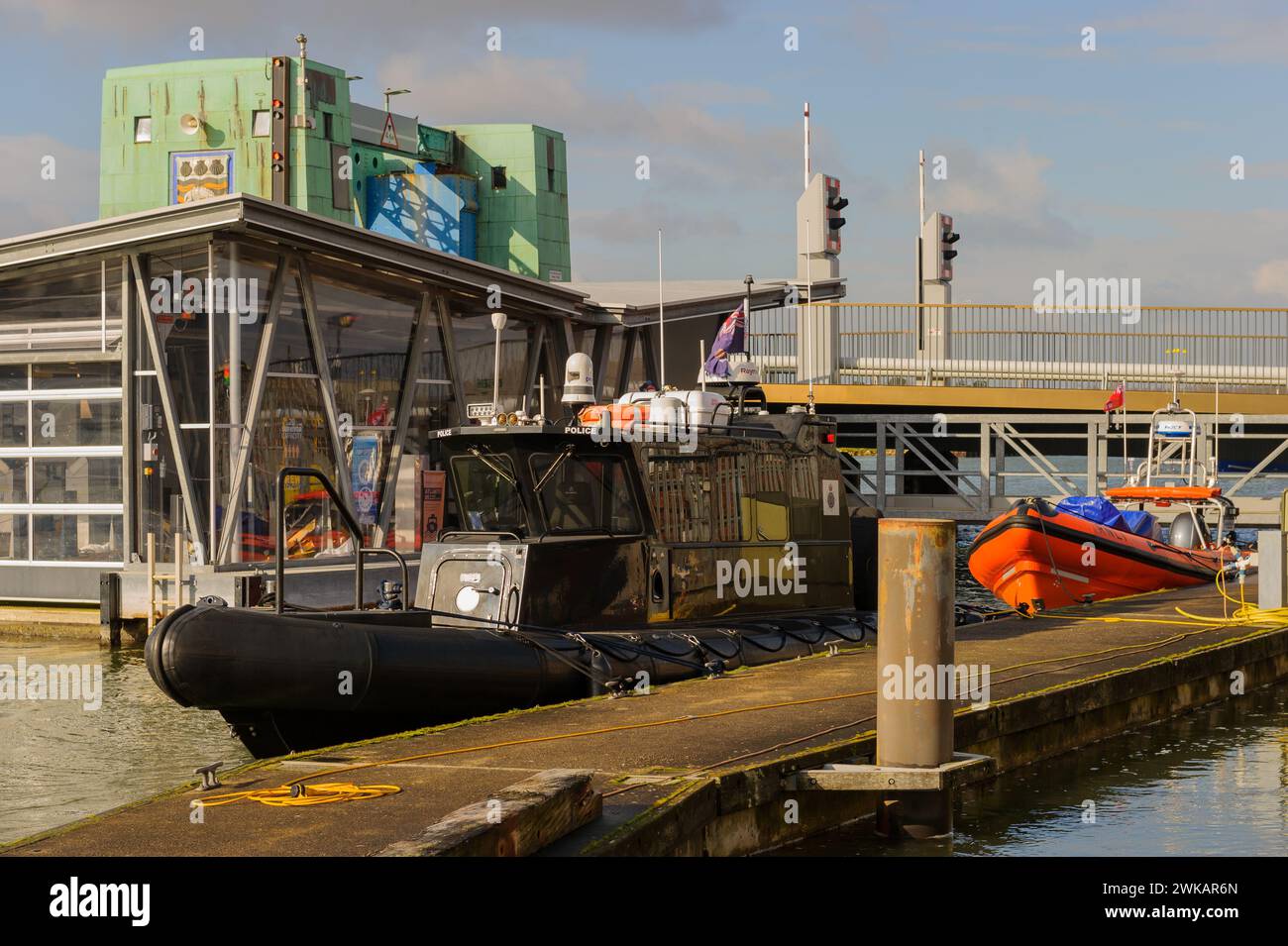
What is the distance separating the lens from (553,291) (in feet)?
87.6

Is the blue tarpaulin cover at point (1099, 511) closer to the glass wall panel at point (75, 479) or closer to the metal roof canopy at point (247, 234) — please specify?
the metal roof canopy at point (247, 234)

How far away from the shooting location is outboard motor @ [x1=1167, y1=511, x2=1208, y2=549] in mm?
23797

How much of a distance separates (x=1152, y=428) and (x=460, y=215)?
25.6m

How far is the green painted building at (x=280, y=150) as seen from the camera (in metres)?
39.7

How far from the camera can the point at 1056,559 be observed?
20.5 metres

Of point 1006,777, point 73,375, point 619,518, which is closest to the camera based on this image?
point 1006,777

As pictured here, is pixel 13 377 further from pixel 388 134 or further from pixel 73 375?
pixel 388 134

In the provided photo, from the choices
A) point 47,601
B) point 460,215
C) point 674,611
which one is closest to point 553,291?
point 47,601

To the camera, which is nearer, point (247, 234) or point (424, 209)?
point (247, 234)

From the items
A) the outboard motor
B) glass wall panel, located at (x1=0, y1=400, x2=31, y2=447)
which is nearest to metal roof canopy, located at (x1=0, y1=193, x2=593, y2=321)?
glass wall panel, located at (x1=0, y1=400, x2=31, y2=447)

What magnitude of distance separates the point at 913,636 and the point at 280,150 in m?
33.0

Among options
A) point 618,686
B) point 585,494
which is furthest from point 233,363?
point 618,686

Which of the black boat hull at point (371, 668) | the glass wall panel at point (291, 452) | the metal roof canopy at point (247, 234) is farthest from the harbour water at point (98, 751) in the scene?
the metal roof canopy at point (247, 234)
